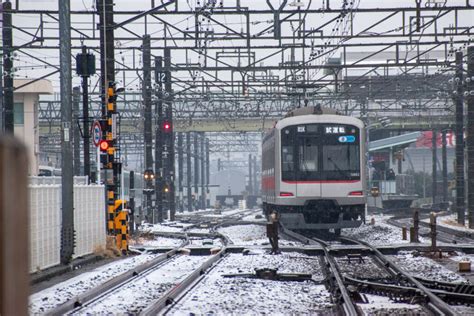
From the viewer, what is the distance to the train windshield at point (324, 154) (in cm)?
2267

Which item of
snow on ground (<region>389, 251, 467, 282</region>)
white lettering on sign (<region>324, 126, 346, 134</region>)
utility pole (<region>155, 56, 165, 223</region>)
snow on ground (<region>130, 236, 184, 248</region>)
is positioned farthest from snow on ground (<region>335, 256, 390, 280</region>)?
utility pole (<region>155, 56, 165, 223</region>)

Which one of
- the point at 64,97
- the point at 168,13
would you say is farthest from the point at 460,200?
the point at 64,97

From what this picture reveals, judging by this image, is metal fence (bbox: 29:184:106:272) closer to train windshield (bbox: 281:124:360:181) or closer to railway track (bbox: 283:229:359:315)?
railway track (bbox: 283:229:359:315)

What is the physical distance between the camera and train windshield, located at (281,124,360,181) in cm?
2267

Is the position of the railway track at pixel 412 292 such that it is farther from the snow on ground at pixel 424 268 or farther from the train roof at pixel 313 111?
the train roof at pixel 313 111

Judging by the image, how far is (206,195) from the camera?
85.5 metres

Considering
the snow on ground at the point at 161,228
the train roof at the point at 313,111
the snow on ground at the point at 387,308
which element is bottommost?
the snow on ground at the point at 161,228

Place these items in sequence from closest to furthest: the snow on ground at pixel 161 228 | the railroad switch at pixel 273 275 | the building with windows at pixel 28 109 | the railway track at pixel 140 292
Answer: the railway track at pixel 140 292, the railroad switch at pixel 273 275, the snow on ground at pixel 161 228, the building with windows at pixel 28 109

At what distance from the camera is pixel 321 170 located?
74.5 ft

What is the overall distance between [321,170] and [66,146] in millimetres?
9454

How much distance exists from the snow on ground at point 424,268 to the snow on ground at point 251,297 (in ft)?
5.50

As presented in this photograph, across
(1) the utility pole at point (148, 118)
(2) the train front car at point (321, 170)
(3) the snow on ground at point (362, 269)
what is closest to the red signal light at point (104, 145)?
(3) the snow on ground at point (362, 269)

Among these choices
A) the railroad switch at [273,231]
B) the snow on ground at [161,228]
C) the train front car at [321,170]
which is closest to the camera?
the railroad switch at [273,231]

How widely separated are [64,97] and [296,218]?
9.67 meters
